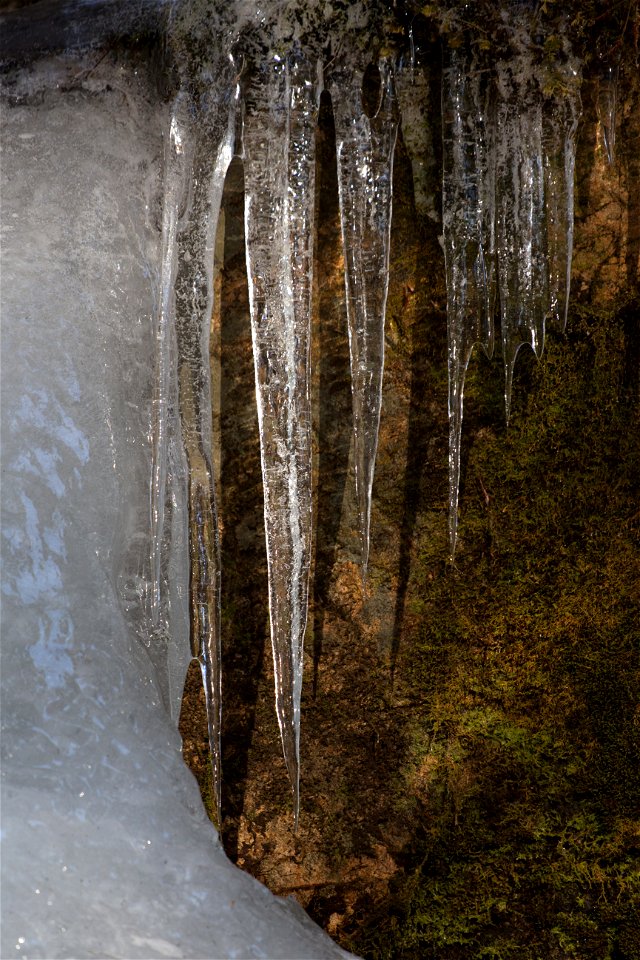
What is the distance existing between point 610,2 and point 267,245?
2.73ft

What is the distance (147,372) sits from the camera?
190 centimetres

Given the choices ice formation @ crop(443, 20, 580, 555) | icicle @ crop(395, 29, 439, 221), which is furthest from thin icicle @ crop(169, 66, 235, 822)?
ice formation @ crop(443, 20, 580, 555)

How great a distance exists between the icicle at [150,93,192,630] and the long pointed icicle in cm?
2

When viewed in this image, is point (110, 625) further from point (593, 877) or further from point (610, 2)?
point (610, 2)

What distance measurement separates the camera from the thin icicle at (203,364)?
1.79 meters

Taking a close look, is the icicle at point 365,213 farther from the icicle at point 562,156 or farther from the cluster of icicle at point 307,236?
the icicle at point 562,156

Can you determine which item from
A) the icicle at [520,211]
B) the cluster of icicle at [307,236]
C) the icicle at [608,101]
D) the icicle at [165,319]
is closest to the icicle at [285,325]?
the cluster of icicle at [307,236]

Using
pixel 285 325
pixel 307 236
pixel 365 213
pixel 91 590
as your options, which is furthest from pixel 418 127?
pixel 91 590

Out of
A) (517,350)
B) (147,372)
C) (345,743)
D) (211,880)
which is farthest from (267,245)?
(211,880)

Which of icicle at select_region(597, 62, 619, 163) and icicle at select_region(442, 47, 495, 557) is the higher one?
icicle at select_region(597, 62, 619, 163)

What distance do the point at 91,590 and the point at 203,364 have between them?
1.72 ft

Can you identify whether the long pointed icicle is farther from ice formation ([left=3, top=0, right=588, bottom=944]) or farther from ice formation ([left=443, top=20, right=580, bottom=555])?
ice formation ([left=443, top=20, right=580, bottom=555])

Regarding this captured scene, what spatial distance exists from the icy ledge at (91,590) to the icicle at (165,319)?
0.11 ft

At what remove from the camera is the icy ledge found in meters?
1.62
